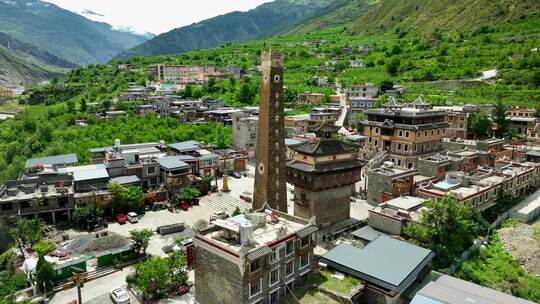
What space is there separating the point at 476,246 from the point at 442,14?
132m

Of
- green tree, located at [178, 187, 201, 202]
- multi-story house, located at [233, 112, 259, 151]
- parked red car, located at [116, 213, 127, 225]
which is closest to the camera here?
parked red car, located at [116, 213, 127, 225]

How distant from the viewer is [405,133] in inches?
1970

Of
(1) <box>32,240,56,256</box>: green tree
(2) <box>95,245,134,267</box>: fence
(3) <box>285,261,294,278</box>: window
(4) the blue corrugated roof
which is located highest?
(3) <box>285,261,294,278</box>: window

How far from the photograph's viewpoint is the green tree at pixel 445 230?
29469 millimetres

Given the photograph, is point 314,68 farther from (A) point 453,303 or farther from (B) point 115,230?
(A) point 453,303

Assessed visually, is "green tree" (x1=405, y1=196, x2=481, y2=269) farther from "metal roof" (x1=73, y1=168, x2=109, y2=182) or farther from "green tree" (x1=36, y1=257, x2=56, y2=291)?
"metal roof" (x1=73, y1=168, x2=109, y2=182)

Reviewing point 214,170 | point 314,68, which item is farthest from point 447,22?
point 214,170

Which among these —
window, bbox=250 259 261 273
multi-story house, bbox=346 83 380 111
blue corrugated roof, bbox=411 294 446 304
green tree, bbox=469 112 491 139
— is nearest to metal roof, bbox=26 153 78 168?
window, bbox=250 259 261 273

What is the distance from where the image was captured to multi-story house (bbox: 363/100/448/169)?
49.7 m

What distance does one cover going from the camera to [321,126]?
34.8m

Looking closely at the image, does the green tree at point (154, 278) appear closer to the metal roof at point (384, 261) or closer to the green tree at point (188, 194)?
the metal roof at point (384, 261)

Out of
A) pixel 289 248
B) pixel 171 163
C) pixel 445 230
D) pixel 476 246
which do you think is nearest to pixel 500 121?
pixel 476 246

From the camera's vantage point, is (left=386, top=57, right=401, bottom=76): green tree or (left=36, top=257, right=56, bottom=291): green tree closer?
(left=36, top=257, right=56, bottom=291): green tree

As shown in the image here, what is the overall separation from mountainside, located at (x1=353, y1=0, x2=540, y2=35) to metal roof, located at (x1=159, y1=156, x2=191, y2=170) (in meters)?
113
